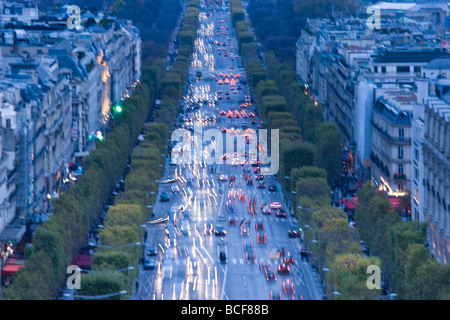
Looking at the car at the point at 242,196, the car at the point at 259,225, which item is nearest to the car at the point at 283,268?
the car at the point at 259,225

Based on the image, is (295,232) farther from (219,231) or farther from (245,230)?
(219,231)

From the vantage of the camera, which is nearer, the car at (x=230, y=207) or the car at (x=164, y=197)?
the car at (x=230, y=207)

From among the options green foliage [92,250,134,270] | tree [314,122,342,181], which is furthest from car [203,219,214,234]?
green foliage [92,250,134,270]

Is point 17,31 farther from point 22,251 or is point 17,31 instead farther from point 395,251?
point 395,251

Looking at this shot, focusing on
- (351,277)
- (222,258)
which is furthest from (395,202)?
(351,277)

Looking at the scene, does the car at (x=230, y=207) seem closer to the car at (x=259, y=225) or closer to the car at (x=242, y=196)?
the car at (x=242, y=196)

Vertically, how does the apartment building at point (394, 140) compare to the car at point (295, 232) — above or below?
above
